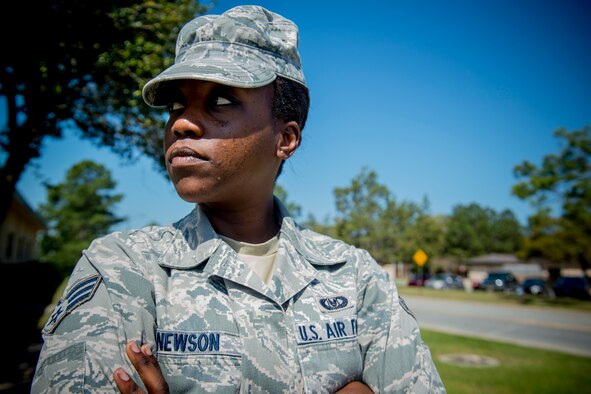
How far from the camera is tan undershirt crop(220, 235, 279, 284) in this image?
1799mm

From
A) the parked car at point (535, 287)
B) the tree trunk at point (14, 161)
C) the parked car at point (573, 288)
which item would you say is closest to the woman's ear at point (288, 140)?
the tree trunk at point (14, 161)

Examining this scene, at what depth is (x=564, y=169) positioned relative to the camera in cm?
1802

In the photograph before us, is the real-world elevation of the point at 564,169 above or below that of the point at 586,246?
above

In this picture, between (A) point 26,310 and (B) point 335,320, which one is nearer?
(B) point 335,320

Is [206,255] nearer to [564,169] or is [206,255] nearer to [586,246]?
[564,169]

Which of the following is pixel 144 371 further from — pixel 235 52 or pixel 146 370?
pixel 235 52

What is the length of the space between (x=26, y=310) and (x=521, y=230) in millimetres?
104932

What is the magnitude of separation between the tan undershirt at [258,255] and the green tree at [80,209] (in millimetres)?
55019

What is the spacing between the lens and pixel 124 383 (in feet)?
3.65

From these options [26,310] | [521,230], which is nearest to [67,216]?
[26,310]

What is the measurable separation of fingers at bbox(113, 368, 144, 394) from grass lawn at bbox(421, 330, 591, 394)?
602cm

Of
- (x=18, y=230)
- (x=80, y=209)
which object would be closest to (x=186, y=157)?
(x=18, y=230)

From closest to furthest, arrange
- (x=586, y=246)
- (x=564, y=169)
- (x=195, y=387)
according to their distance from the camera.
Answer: (x=195, y=387) < (x=564, y=169) < (x=586, y=246)

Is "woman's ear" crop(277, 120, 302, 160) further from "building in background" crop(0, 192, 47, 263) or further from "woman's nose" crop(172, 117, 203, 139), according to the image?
"building in background" crop(0, 192, 47, 263)
